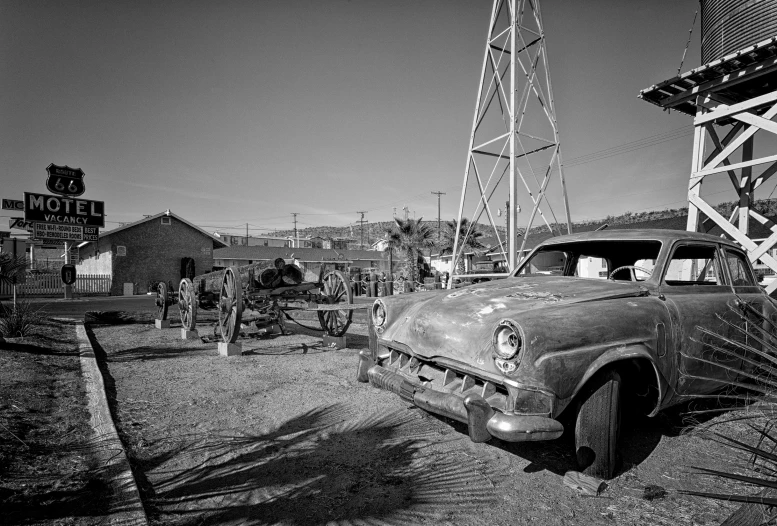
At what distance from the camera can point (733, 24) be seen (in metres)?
6.64

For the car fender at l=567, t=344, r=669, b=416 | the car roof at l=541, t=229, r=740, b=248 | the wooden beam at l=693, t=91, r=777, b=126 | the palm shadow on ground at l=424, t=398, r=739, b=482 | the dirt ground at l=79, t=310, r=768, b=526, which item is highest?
the wooden beam at l=693, t=91, r=777, b=126

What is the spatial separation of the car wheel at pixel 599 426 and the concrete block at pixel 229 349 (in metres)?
5.69

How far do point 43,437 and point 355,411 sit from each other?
8.12ft

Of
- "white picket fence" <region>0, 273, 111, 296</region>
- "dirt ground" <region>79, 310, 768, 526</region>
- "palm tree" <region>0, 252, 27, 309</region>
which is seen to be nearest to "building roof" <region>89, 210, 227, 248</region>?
"white picket fence" <region>0, 273, 111, 296</region>

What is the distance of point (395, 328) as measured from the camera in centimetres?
376

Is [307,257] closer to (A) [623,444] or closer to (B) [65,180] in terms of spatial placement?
(B) [65,180]

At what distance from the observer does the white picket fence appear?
79.9 ft

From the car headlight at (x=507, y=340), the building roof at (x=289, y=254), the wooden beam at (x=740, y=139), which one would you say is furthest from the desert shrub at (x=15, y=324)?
the building roof at (x=289, y=254)

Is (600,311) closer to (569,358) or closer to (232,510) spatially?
(569,358)

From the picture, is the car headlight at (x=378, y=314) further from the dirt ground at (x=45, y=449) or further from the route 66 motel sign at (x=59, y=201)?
the route 66 motel sign at (x=59, y=201)

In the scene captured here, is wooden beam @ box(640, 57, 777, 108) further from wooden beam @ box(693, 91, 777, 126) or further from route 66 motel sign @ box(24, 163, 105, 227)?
route 66 motel sign @ box(24, 163, 105, 227)

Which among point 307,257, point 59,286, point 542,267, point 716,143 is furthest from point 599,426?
point 307,257

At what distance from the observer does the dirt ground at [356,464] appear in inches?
95.4

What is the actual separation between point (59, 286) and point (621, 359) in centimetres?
3237
